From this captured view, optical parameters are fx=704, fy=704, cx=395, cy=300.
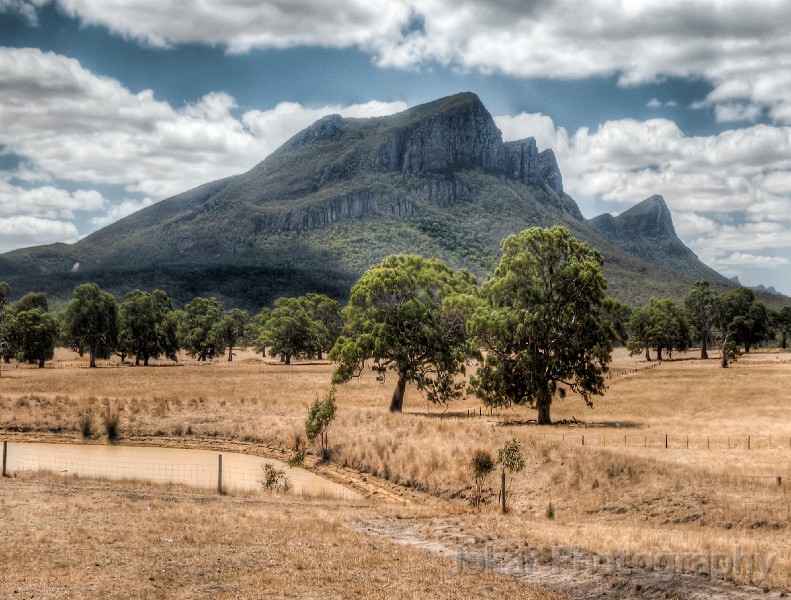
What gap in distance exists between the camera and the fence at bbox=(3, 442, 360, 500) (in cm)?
3059

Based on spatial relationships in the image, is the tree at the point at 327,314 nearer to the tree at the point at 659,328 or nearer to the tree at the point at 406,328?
the tree at the point at 659,328

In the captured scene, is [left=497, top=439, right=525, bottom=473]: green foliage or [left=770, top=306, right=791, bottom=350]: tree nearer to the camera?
[left=497, top=439, right=525, bottom=473]: green foliage

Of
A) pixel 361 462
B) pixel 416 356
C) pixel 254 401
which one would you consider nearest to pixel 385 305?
pixel 416 356

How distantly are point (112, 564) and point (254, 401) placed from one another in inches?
1418

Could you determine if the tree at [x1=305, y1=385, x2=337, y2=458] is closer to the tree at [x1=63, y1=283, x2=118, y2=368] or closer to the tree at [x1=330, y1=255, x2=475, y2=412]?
the tree at [x1=330, y1=255, x2=475, y2=412]

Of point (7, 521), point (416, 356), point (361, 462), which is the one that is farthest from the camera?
point (416, 356)

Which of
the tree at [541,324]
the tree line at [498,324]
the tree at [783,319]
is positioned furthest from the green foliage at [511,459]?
the tree at [783,319]

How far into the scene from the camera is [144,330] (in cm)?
10606

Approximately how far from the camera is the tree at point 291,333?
11512cm

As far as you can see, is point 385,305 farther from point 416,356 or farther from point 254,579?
point 254,579

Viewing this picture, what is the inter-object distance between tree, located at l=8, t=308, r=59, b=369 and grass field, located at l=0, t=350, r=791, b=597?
40.2 m

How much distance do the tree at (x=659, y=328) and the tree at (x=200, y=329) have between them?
73.4m

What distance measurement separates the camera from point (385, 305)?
162 feet

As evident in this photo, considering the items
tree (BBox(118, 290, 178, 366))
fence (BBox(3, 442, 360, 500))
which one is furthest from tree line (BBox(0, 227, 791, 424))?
tree (BBox(118, 290, 178, 366))
